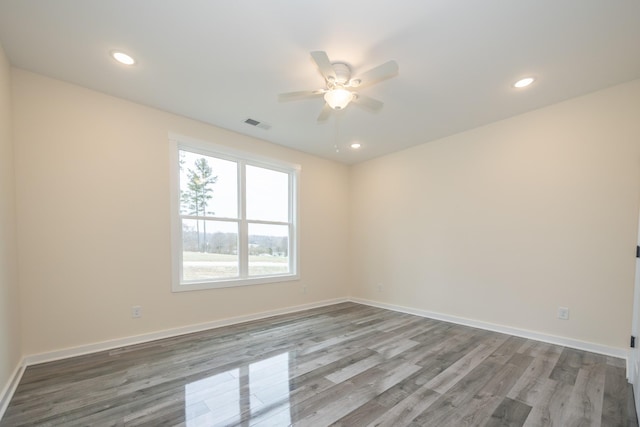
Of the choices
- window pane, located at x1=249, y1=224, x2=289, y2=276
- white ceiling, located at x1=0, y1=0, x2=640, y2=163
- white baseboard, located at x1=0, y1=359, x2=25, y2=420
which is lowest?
white baseboard, located at x1=0, y1=359, x2=25, y2=420

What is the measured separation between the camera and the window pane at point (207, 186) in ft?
12.1

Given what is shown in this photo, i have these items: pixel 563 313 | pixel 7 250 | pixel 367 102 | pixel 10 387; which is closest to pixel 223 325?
pixel 10 387

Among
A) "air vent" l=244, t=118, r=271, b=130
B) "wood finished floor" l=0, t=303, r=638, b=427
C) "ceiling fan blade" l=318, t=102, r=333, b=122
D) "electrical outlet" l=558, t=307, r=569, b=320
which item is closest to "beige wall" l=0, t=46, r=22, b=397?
"wood finished floor" l=0, t=303, r=638, b=427

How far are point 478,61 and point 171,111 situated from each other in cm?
332

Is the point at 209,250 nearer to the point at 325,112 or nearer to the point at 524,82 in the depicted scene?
the point at 325,112

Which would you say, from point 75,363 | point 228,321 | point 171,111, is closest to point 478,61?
point 171,111

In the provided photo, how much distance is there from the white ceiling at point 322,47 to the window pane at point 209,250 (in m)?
1.52

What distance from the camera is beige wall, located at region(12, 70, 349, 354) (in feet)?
8.65

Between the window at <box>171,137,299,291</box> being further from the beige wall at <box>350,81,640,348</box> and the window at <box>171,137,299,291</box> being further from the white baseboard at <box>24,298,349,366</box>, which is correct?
the beige wall at <box>350,81,640,348</box>

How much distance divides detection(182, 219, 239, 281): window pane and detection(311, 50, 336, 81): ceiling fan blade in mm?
2579

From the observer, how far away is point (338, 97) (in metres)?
2.41

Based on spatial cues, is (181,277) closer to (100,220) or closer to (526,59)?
(100,220)

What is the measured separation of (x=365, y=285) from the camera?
5270mm

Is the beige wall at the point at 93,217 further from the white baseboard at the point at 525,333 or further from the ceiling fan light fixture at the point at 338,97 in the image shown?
the white baseboard at the point at 525,333
